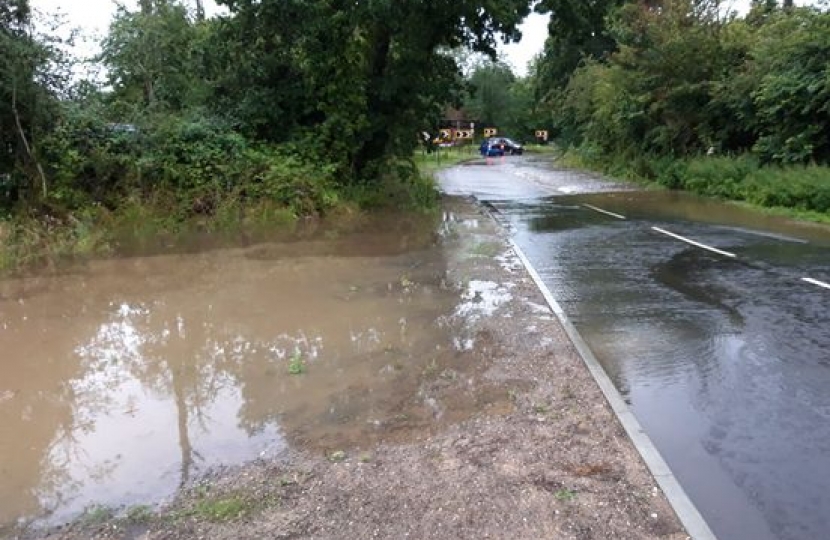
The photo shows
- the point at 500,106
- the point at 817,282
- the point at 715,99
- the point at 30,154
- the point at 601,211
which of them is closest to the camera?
the point at 817,282

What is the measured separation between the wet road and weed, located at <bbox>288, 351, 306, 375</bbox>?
3066 mm

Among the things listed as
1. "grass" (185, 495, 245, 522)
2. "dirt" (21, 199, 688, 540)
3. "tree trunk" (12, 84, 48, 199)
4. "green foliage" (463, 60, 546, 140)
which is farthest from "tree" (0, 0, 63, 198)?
"green foliage" (463, 60, 546, 140)

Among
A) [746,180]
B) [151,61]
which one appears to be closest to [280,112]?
[151,61]

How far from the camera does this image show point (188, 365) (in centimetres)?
782

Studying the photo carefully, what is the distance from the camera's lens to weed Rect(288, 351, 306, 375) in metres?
7.36

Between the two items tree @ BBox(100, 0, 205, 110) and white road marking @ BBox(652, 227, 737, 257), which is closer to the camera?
white road marking @ BBox(652, 227, 737, 257)

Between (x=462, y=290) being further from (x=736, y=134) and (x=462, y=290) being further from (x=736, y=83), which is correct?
(x=736, y=134)

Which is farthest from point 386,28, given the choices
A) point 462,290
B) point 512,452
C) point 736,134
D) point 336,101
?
point 512,452

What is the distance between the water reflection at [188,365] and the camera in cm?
559

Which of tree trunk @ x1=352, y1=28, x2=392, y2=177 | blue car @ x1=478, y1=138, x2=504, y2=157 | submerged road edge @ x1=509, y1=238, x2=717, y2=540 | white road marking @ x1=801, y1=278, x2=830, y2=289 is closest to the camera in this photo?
submerged road edge @ x1=509, y1=238, x2=717, y2=540

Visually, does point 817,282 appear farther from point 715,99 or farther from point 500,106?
point 500,106

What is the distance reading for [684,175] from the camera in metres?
26.5

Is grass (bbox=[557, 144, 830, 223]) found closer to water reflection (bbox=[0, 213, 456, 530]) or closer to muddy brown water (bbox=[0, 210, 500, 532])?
water reflection (bbox=[0, 213, 456, 530])

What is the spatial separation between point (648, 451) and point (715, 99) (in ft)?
75.4
